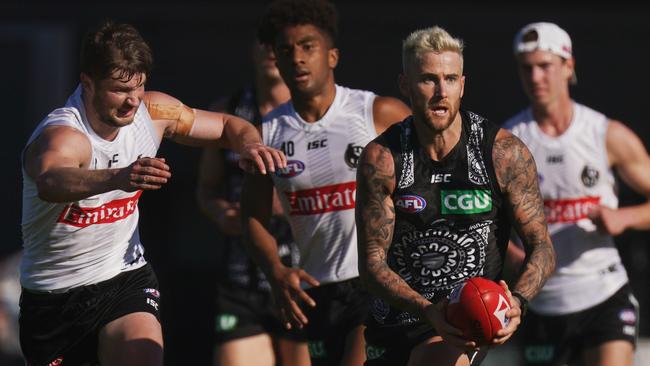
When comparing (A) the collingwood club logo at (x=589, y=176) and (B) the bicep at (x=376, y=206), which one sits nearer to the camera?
(B) the bicep at (x=376, y=206)

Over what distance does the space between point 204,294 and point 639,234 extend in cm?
427

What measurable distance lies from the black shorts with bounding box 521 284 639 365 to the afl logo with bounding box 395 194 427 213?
90.8 inches

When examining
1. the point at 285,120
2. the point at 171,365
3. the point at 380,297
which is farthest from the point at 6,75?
the point at 380,297

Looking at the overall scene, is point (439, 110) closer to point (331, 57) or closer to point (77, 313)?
point (331, 57)

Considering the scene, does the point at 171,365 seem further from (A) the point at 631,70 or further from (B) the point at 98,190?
(B) the point at 98,190

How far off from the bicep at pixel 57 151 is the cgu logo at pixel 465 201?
1.75 m

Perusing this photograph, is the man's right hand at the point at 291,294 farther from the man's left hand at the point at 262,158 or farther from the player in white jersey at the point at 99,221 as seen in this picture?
the man's left hand at the point at 262,158

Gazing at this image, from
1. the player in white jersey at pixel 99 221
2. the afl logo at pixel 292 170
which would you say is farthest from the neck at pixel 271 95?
the player in white jersey at pixel 99 221

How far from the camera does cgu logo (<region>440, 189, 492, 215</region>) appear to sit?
6699 millimetres

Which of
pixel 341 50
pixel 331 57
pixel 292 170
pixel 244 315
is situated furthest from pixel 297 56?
pixel 341 50

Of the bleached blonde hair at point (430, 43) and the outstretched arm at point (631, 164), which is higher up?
the bleached blonde hair at point (430, 43)

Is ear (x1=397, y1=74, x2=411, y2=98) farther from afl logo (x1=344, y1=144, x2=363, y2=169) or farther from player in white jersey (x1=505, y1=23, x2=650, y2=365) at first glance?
player in white jersey (x1=505, y1=23, x2=650, y2=365)

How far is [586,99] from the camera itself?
14938 mm

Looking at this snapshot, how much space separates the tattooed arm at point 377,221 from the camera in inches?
259
